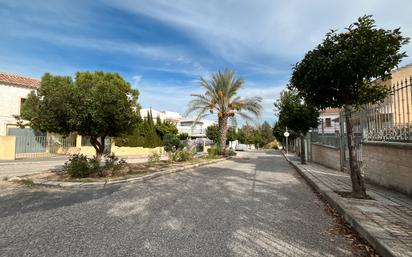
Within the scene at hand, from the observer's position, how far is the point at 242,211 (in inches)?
229

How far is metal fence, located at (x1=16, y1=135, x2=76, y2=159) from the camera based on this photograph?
24170 mm

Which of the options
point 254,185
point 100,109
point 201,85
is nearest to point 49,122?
point 100,109

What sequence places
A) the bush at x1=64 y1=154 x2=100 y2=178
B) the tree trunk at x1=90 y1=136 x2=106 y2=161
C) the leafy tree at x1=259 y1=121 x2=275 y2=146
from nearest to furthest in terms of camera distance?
the bush at x1=64 y1=154 x2=100 y2=178, the tree trunk at x1=90 y1=136 x2=106 y2=161, the leafy tree at x1=259 y1=121 x2=275 y2=146

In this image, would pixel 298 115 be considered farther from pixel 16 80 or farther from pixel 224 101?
pixel 16 80

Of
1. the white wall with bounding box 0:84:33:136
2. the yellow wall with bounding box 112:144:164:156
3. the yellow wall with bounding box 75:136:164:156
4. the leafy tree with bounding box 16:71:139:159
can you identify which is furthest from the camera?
the yellow wall with bounding box 112:144:164:156

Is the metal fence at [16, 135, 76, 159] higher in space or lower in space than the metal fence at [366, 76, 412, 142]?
lower

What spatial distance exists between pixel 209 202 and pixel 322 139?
555 inches

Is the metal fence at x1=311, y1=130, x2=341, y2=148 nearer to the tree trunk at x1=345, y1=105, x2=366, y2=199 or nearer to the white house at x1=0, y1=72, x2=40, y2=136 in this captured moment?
the tree trunk at x1=345, y1=105, x2=366, y2=199

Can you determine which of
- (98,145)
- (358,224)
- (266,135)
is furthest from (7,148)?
(266,135)

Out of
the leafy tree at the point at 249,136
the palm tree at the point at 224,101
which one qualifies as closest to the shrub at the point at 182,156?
the palm tree at the point at 224,101

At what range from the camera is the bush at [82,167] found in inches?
399

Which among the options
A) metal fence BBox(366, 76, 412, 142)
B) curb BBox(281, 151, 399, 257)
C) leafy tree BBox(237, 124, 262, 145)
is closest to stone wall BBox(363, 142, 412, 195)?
metal fence BBox(366, 76, 412, 142)

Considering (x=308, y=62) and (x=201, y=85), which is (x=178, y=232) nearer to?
(x=308, y=62)

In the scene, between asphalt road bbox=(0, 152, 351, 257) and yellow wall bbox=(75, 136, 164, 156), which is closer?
asphalt road bbox=(0, 152, 351, 257)
